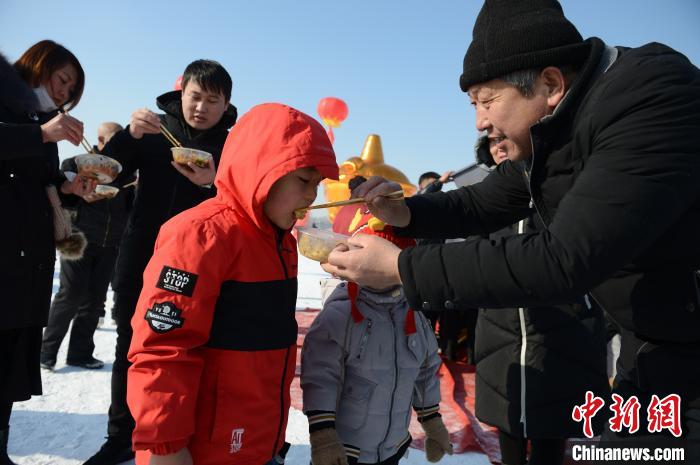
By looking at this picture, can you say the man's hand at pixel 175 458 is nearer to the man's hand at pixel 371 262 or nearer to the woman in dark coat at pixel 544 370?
the man's hand at pixel 371 262

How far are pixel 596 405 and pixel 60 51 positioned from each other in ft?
10.6

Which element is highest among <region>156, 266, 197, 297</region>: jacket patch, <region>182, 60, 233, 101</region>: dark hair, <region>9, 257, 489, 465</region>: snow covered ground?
<region>182, 60, 233, 101</region>: dark hair

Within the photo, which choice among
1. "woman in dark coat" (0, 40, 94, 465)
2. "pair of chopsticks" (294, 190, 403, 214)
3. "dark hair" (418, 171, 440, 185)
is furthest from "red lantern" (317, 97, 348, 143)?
"pair of chopsticks" (294, 190, 403, 214)

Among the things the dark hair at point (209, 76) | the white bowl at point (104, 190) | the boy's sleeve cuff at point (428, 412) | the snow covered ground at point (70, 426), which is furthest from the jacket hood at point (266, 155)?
the snow covered ground at point (70, 426)

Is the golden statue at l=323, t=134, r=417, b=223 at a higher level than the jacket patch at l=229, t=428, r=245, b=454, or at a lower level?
higher

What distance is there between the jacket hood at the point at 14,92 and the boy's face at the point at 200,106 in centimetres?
71

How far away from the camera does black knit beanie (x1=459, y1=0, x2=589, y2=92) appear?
1271 mm

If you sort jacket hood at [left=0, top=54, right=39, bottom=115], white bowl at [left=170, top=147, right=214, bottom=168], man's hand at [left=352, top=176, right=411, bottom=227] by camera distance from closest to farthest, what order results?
man's hand at [left=352, top=176, right=411, bottom=227] → jacket hood at [left=0, top=54, right=39, bottom=115] → white bowl at [left=170, top=147, right=214, bottom=168]

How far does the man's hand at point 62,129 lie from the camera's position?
199 centimetres

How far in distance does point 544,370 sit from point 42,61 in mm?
3026

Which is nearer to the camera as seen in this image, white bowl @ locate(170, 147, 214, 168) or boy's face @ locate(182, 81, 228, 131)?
white bowl @ locate(170, 147, 214, 168)

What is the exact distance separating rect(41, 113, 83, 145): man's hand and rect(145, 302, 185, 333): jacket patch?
1.23 meters

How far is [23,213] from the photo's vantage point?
2.07 meters

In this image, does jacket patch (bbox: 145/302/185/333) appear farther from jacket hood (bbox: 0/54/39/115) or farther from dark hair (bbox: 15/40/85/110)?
dark hair (bbox: 15/40/85/110)
